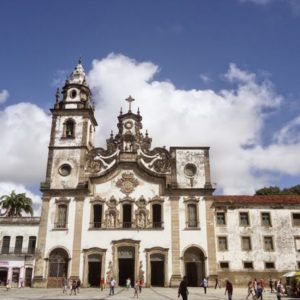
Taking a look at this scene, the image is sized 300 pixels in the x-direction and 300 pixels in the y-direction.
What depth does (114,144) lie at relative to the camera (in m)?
39.9

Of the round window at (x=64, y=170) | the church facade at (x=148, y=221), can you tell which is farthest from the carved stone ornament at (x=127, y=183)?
the round window at (x=64, y=170)

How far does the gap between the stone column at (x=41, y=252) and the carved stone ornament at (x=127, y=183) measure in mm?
7124

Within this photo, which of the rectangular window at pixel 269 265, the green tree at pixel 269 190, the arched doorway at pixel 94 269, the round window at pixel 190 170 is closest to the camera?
the arched doorway at pixel 94 269

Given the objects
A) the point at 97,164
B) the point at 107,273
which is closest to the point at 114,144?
the point at 97,164

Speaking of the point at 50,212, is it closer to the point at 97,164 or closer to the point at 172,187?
the point at 97,164

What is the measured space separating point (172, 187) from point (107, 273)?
32.6ft

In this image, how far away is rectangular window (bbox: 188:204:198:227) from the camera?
36.5 metres

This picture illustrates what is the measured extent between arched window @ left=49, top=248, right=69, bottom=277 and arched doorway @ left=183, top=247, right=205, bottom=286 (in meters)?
11.0

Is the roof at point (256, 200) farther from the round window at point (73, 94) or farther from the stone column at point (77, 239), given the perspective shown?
the round window at point (73, 94)

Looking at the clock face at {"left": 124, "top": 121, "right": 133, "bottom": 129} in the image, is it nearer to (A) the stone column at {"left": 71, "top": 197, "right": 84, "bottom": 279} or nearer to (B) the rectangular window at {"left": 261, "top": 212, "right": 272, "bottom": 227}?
(A) the stone column at {"left": 71, "top": 197, "right": 84, "bottom": 279}

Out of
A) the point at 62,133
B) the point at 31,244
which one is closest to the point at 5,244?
the point at 31,244

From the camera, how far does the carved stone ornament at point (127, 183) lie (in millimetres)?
37872

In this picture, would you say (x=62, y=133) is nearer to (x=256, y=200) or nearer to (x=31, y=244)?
(x=31, y=244)

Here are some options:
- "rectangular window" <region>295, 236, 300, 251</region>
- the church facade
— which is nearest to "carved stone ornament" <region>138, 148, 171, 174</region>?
the church facade
